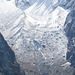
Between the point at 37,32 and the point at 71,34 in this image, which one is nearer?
the point at 71,34

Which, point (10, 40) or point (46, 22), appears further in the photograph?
point (46, 22)

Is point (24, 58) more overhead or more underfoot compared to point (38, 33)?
more underfoot

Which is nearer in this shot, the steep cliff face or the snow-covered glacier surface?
the steep cliff face

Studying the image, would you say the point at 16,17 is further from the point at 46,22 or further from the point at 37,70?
the point at 37,70

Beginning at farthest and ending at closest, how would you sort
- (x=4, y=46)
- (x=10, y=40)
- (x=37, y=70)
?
(x=10, y=40) < (x=37, y=70) < (x=4, y=46)

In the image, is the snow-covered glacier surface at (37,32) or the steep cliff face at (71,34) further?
the snow-covered glacier surface at (37,32)

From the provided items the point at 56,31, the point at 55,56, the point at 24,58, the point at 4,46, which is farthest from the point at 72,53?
the point at 4,46

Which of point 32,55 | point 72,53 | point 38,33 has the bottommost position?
point 72,53

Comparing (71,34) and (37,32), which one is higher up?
(37,32)
